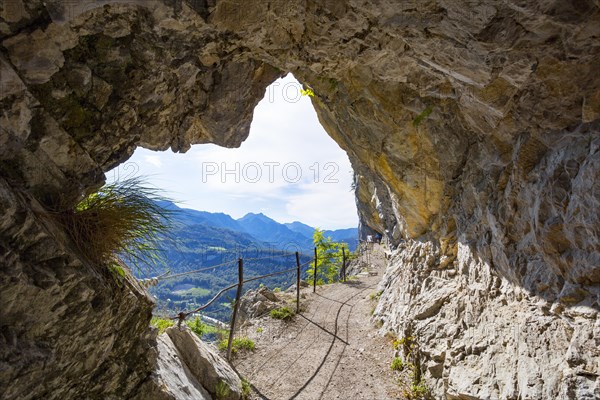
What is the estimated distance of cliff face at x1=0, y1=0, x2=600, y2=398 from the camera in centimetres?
284

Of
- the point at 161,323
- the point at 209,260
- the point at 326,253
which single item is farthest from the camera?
the point at 209,260

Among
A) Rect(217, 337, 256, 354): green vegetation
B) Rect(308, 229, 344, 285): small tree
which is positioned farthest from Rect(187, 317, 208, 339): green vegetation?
Rect(308, 229, 344, 285): small tree

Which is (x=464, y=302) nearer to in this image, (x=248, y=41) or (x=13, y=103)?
(x=248, y=41)

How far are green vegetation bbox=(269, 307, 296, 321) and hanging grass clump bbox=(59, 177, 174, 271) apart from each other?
6628mm

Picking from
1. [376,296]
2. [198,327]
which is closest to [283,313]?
[198,327]

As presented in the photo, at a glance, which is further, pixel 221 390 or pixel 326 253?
pixel 326 253

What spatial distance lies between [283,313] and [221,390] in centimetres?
522

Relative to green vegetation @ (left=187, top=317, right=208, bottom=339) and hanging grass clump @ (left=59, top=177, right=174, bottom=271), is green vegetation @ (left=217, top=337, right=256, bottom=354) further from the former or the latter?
hanging grass clump @ (left=59, top=177, right=174, bottom=271)

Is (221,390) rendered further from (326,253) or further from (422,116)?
(326,253)

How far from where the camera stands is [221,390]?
473cm

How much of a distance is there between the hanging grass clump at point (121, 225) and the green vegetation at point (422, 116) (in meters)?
5.88

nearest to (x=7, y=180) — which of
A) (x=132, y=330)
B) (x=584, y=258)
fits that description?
(x=132, y=330)

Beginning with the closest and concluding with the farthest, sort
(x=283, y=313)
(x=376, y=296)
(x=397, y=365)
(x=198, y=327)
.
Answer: (x=397, y=365) → (x=198, y=327) → (x=283, y=313) → (x=376, y=296)

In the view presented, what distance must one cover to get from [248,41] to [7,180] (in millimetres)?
3584
